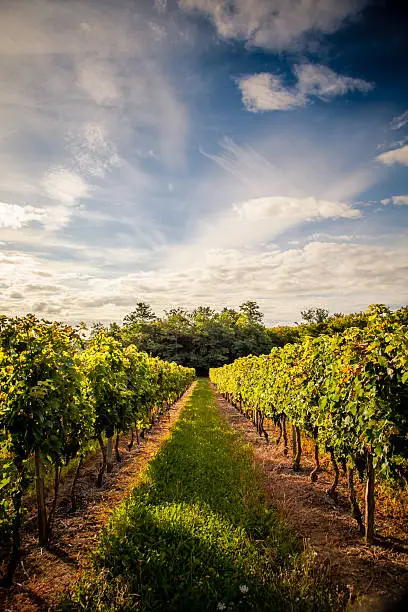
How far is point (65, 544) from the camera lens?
526cm

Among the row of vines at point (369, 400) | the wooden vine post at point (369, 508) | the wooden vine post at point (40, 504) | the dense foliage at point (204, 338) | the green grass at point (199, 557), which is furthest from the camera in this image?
the dense foliage at point (204, 338)

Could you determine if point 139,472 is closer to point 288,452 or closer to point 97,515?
point 97,515

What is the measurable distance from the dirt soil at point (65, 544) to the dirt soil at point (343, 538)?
357 centimetres

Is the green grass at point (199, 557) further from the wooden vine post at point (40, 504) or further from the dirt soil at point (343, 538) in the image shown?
the wooden vine post at point (40, 504)

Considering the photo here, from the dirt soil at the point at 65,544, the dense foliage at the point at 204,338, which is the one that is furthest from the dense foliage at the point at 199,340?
the dirt soil at the point at 65,544

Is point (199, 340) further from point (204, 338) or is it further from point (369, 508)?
point (369, 508)

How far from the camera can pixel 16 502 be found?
4578mm

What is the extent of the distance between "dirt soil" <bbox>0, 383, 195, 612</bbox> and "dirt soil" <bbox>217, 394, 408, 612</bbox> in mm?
3571

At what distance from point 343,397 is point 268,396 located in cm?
524

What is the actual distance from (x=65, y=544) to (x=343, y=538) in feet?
15.7

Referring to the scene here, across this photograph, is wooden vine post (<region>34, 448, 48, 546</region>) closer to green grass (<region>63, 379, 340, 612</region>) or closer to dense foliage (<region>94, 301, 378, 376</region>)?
green grass (<region>63, 379, 340, 612</region>)

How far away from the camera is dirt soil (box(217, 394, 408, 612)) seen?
4.23m

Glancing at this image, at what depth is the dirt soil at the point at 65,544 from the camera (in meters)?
4.07

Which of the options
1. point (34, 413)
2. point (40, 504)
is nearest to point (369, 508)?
point (40, 504)
